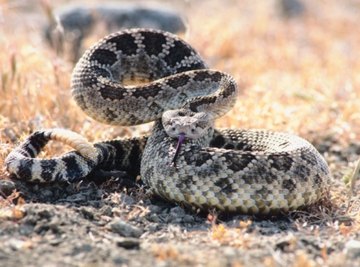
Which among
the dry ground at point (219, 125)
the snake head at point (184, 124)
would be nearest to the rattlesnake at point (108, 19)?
the dry ground at point (219, 125)

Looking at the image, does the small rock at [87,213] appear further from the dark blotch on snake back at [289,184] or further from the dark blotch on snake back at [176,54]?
the dark blotch on snake back at [176,54]

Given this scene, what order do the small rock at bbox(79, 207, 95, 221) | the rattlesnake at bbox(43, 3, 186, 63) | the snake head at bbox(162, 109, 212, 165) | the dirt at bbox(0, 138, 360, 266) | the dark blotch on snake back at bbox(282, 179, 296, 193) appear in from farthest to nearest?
the rattlesnake at bbox(43, 3, 186, 63) < the snake head at bbox(162, 109, 212, 165) < the dark blotch on snake back at bbox(282, 179, 296, 193) < the small rock at bbox(79, 207, 95, 221) < the dirt at bbox(0, 138, 360, 266)

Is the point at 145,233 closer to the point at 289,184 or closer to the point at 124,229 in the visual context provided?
the point at 124,229

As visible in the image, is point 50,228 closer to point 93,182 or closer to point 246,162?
point 93,182

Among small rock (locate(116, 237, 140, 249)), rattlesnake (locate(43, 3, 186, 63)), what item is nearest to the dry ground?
small rock (locate(116, 237, 140, 249))

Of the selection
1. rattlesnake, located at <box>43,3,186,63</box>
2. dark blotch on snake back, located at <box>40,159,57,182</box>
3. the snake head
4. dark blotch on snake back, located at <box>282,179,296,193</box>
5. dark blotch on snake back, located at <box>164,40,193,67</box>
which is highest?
rattlesnake, located at <box>43,3,186,63</box>

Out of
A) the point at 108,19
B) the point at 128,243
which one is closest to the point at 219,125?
the point at 128,243

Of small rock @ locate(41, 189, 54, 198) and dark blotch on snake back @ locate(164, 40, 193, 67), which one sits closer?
small rock @ locate(41, 189, 54, 198)

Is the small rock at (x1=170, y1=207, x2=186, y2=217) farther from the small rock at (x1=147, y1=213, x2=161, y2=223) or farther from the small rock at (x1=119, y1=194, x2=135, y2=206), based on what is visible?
the small rock at (x1=119, y1=194, x2=135, y2=206)
